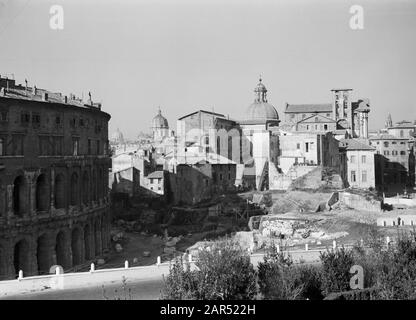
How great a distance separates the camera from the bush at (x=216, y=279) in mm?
16625

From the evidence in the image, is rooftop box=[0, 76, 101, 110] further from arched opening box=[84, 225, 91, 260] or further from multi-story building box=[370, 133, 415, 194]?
multi-story building box=[370, 133, 415, 194]

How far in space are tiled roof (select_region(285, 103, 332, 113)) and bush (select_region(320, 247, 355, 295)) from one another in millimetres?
53478

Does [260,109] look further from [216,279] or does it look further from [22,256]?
[216,279]

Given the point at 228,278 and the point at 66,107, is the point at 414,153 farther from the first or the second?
the point at 228,278

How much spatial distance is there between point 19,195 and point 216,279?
18138 millimetres

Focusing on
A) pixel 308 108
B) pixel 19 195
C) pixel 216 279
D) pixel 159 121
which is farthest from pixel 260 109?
pixel 216 279

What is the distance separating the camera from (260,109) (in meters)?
70.3

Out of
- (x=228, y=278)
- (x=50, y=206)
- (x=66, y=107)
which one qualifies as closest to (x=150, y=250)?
(x=50, y=206)

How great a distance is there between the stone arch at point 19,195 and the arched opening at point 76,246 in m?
5.31

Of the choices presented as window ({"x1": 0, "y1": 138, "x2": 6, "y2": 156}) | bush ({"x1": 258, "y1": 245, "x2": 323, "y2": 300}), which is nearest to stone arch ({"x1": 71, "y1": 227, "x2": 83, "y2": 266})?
window ({"x1": 0, "y1": 138, "x2": 6, "y2": 156})

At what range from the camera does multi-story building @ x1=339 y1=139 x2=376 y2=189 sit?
188ft

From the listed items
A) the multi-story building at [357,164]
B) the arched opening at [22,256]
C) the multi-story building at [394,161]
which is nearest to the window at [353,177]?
the multi-story building at [357,164]

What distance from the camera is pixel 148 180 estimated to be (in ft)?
191
